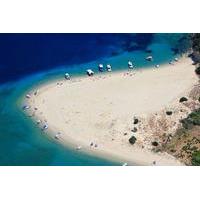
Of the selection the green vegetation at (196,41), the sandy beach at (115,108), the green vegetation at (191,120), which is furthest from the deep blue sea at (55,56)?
the green vegetation at (191,120)

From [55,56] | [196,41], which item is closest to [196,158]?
[196,41]

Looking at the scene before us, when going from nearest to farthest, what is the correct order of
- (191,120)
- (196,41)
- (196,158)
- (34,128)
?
(196,158), (191,120), (34,128), (196,41)

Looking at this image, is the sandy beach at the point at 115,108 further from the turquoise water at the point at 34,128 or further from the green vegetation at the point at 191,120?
the turquoise water at the point at 34,128

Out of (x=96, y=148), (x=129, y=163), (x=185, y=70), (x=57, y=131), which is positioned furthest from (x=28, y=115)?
(x=185, y=70)

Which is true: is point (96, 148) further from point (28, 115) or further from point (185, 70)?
point (185, 70)

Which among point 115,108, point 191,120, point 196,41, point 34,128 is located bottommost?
point 34,128

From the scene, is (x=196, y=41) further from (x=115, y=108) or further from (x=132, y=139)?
(x=132, y=139)
